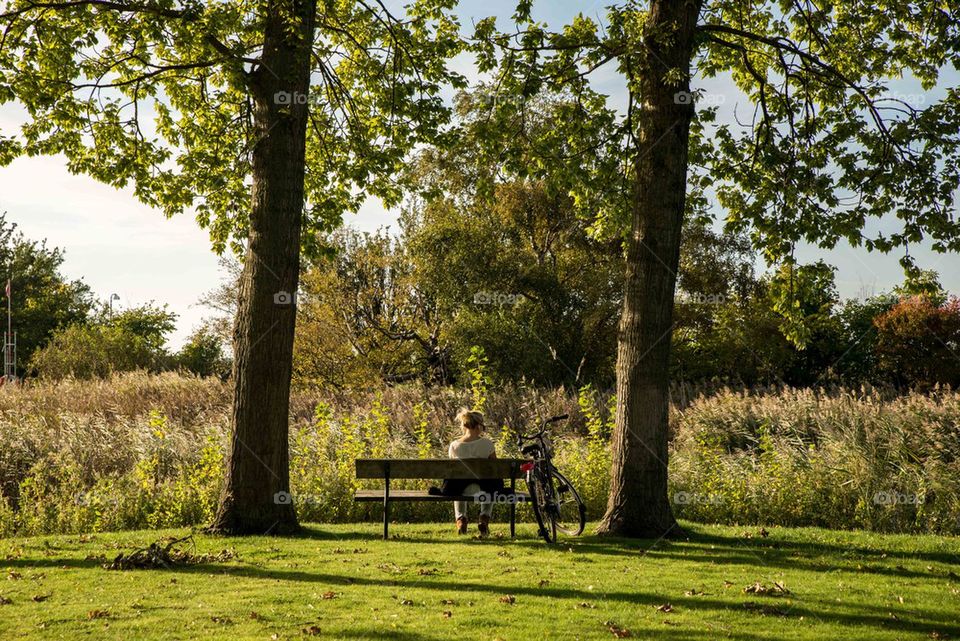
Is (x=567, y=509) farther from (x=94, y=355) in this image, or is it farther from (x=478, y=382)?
(x=94, y=355)

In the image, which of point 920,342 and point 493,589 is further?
point 920,342

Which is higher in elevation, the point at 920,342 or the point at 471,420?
the point at 920,342

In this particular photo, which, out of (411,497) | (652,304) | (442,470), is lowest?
(411,497)

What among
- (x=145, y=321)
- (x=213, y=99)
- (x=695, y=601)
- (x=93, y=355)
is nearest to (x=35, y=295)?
(x=145, y=321)

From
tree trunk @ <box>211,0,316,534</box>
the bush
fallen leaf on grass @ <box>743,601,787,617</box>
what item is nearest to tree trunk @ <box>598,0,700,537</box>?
fallen leaf on grass @ <box>743,601,787,617</box>

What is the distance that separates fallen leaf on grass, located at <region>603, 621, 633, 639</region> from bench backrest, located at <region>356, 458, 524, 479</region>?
4102 mm

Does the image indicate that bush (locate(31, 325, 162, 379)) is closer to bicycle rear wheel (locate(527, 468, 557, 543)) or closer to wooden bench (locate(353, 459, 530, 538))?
wooden bench (locate(353, 459, 530, 538))

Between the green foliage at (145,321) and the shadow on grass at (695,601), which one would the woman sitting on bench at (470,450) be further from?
the green foliage at (145,321)

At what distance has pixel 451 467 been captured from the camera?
1014 cm

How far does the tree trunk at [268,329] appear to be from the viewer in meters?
10.1

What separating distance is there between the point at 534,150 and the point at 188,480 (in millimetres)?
6735

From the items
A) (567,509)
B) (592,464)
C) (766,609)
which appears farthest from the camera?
(592,464)

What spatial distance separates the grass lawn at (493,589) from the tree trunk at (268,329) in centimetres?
62

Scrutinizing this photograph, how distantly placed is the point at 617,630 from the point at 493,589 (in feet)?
4.98
